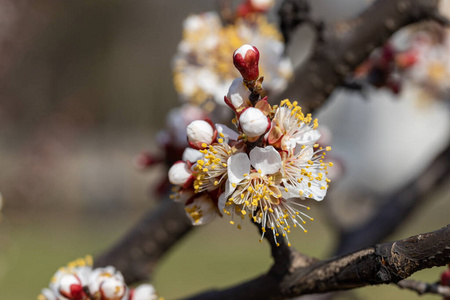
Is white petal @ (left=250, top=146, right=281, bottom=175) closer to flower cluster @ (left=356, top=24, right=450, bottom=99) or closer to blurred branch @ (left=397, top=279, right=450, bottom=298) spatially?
blurred branch @ (left=397, top=279, right=450, bottom=298)

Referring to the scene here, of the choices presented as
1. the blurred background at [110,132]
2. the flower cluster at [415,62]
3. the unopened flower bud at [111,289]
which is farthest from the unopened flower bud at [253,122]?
the blurred background at [110,132]

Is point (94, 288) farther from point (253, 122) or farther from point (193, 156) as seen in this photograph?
point (253, 122)

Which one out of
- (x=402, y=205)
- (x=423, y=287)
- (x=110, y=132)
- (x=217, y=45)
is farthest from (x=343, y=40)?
(x=110, y=132)

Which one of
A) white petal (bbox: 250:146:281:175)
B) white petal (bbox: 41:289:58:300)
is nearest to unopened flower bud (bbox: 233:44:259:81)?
white petal (bbox: 250:146:281:175)

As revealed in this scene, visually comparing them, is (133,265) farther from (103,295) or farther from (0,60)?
(0,60)

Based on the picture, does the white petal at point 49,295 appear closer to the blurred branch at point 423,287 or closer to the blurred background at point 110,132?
the blurred branch at point 423,287
